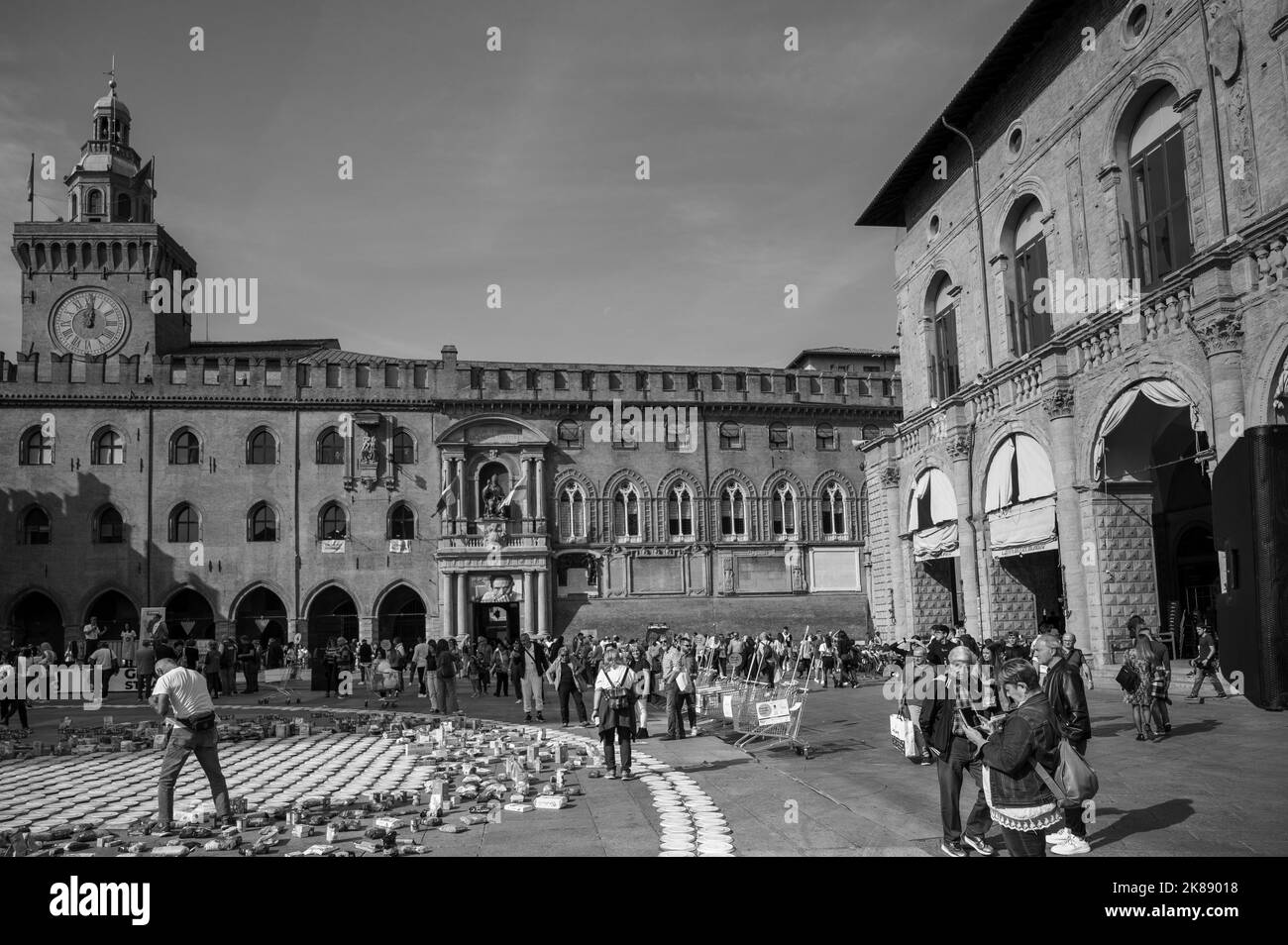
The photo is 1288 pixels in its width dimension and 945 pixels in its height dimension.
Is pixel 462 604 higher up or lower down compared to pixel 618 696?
higher up

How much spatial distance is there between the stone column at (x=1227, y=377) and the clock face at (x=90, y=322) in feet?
153

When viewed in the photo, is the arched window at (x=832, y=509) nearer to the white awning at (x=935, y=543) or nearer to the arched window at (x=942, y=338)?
the white awning at (x=935, y=543)

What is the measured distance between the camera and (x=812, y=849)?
863 centimetres

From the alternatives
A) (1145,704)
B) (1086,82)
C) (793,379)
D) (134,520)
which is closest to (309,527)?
(134,520)

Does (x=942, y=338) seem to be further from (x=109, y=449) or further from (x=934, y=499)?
(x=109, y=449)

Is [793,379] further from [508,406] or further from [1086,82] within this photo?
[1086,82]

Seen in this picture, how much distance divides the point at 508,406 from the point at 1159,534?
1213 inches

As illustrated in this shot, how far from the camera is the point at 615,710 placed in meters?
12.7

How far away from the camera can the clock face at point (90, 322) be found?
48188 millimetres

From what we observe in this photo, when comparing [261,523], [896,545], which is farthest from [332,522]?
[896,545]

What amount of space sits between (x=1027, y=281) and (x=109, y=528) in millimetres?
39649

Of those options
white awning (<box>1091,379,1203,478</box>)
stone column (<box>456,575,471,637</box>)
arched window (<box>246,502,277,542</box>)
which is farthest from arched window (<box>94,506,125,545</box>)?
white awning (<box>1091,379,1203,478</box>)

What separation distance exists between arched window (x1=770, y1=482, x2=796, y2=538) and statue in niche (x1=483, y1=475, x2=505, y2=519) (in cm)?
1335

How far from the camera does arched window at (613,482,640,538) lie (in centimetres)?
4866
